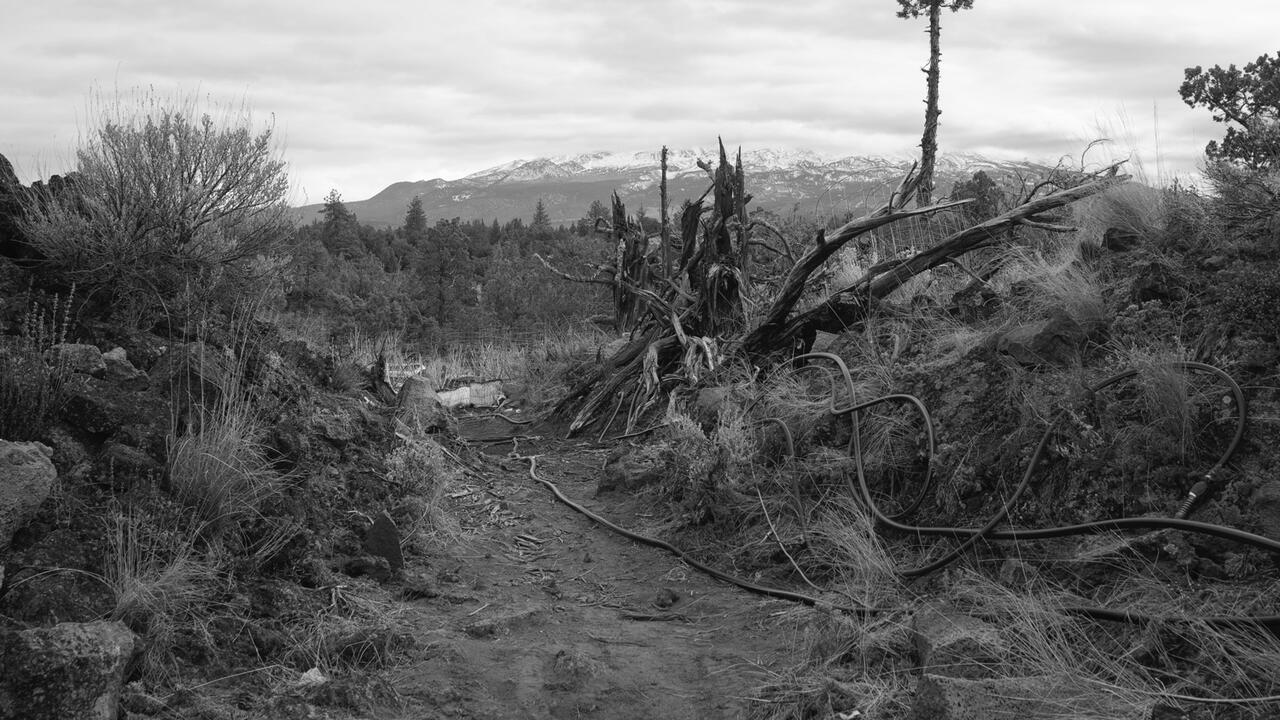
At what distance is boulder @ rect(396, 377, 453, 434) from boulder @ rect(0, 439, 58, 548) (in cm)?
378

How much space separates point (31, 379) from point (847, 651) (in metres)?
3.54

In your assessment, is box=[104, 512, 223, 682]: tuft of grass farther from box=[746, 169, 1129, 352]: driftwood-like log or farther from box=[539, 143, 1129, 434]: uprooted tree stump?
box=[746, 169, 1129, 352]: driftwood-like log

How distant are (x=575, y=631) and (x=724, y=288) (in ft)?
16.5

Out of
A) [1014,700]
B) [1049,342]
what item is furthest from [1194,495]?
[1049,342]

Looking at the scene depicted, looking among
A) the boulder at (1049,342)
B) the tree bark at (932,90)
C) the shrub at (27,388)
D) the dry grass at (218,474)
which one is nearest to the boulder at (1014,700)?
the boulder at (1049,342)

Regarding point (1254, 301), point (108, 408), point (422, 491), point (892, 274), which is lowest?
point (422, 491)

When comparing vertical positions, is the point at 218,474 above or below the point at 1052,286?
below

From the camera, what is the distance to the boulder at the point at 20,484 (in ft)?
9.77

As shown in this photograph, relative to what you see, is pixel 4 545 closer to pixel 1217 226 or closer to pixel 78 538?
pixel 78 538

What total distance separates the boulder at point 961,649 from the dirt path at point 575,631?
2.23ft

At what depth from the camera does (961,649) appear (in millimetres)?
3025

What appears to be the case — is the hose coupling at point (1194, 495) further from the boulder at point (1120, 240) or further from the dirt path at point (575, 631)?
the boulder at point (1120, 240)

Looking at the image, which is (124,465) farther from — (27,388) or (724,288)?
(724,288)

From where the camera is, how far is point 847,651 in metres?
3.37
